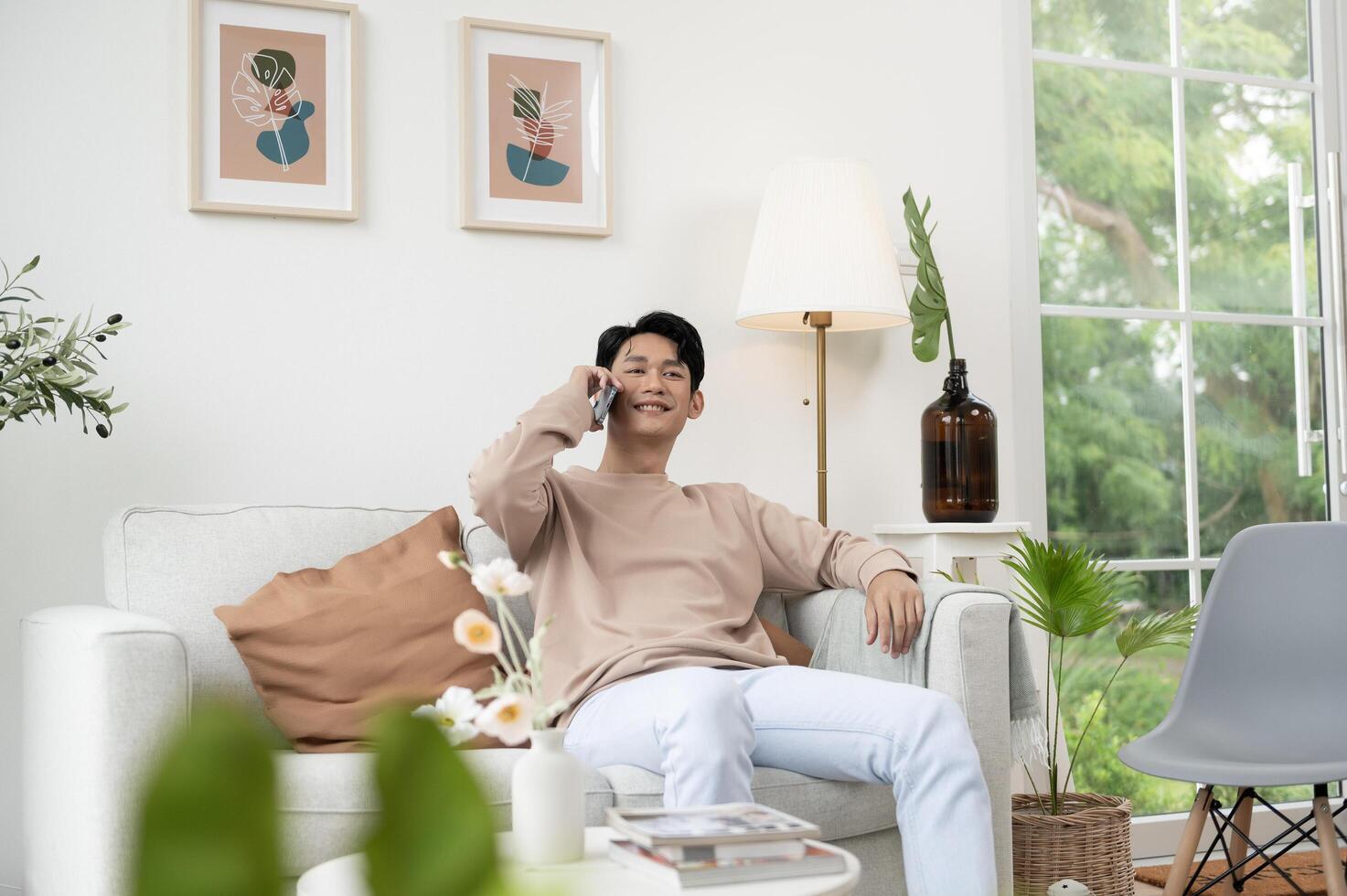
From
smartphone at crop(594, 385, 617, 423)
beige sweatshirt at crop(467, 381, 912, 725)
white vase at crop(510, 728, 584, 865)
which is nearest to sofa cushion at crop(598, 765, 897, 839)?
beige sweatshirt at crop(467, 381, 912, 725)

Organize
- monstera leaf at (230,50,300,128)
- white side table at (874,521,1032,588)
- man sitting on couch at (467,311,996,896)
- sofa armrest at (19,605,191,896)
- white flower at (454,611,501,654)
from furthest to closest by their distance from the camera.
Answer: white side table at (874,521,1032,588) → monstera leaf at (230,50,300,128) → man sitting on couch at (467,311,996,896) → sofa armrest at (19,605,191,896) → white flower at (454,611,501,654)

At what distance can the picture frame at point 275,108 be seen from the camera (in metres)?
2.47

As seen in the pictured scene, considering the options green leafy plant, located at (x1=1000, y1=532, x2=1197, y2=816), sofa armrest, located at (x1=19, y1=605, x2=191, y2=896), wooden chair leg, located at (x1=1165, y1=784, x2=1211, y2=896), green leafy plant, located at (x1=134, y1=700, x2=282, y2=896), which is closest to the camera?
green leafy plant, located at (x1=134, y1=700, x2=282, y2=896)

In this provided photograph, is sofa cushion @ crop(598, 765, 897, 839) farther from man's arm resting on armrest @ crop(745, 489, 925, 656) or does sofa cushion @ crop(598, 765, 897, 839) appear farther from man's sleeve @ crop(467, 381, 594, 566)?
man's sleeve @ crop(467, 381, 594, 566)

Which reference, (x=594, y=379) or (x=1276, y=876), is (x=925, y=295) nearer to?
(x=594, y=379)

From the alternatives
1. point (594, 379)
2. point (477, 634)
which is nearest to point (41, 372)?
point (594, 379)

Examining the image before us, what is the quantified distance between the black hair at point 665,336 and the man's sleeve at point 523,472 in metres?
0.25

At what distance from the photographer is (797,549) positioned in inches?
91.3

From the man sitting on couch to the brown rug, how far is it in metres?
1.21

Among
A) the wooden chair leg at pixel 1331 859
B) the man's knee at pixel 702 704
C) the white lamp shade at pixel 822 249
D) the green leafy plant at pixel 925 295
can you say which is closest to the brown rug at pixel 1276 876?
the wooden chair leg at pixel 1331 859

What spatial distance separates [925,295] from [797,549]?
79cm

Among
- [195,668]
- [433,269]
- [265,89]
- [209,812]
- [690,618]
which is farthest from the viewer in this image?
[433,269]

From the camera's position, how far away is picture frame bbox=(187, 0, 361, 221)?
247 cm

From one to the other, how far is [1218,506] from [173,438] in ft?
8.33
